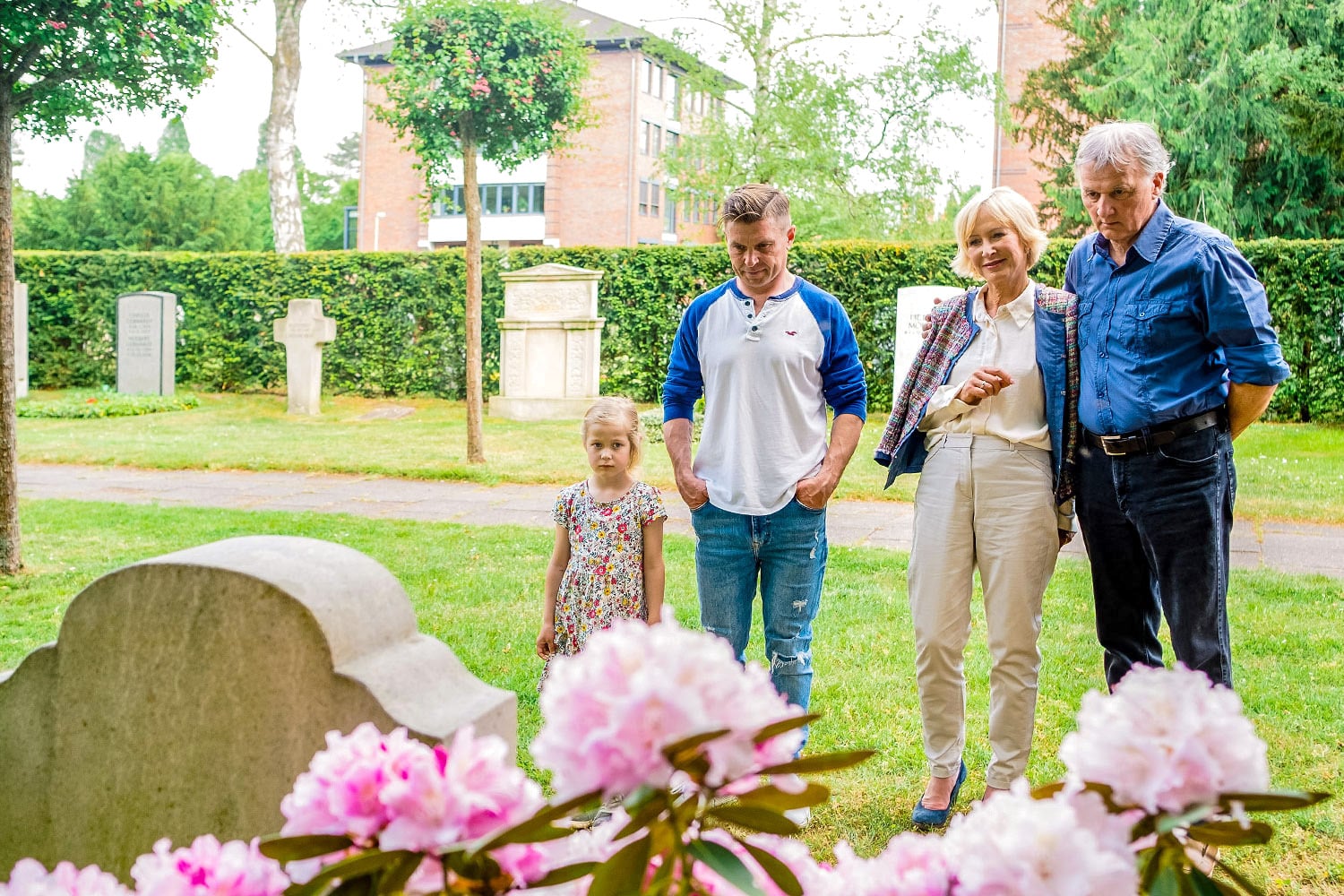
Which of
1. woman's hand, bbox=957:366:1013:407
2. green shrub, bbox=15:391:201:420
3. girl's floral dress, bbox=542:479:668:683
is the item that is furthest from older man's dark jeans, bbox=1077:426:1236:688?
green shrub, bbox=15:391:201:420

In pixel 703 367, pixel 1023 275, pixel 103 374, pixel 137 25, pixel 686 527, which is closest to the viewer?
pixel 1023 275

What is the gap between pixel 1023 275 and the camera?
10.6ft

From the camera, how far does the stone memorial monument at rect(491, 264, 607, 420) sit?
16.1 metres

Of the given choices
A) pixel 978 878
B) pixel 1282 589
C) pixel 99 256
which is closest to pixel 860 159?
pixel 99 256

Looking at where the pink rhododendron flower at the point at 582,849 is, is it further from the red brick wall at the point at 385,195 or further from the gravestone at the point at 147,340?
the red brick wall at the point at 385,195

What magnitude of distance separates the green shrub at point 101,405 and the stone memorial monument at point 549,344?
5292 mm

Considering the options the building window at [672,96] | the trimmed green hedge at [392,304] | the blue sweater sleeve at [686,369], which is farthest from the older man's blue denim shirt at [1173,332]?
the building window at [672,96]

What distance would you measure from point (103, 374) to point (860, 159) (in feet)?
46.4

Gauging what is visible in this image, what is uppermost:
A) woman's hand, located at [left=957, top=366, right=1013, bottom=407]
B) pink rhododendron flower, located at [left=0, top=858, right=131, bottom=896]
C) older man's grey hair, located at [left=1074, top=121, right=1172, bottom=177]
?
older man's grey hair, located at [left=1074, top=121, right=1172, bottom=177]

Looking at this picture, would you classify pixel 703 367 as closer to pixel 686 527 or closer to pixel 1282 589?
pixel 1282 589

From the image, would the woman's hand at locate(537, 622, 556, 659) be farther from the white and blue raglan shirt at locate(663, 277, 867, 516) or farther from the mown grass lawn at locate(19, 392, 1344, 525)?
the mown grass lawn at locate(19, 392, 1344, 525)

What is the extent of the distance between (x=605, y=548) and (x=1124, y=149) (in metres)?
1.84

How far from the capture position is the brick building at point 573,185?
44031mm

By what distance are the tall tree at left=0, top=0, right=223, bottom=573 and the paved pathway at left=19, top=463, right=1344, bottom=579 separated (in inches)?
100
